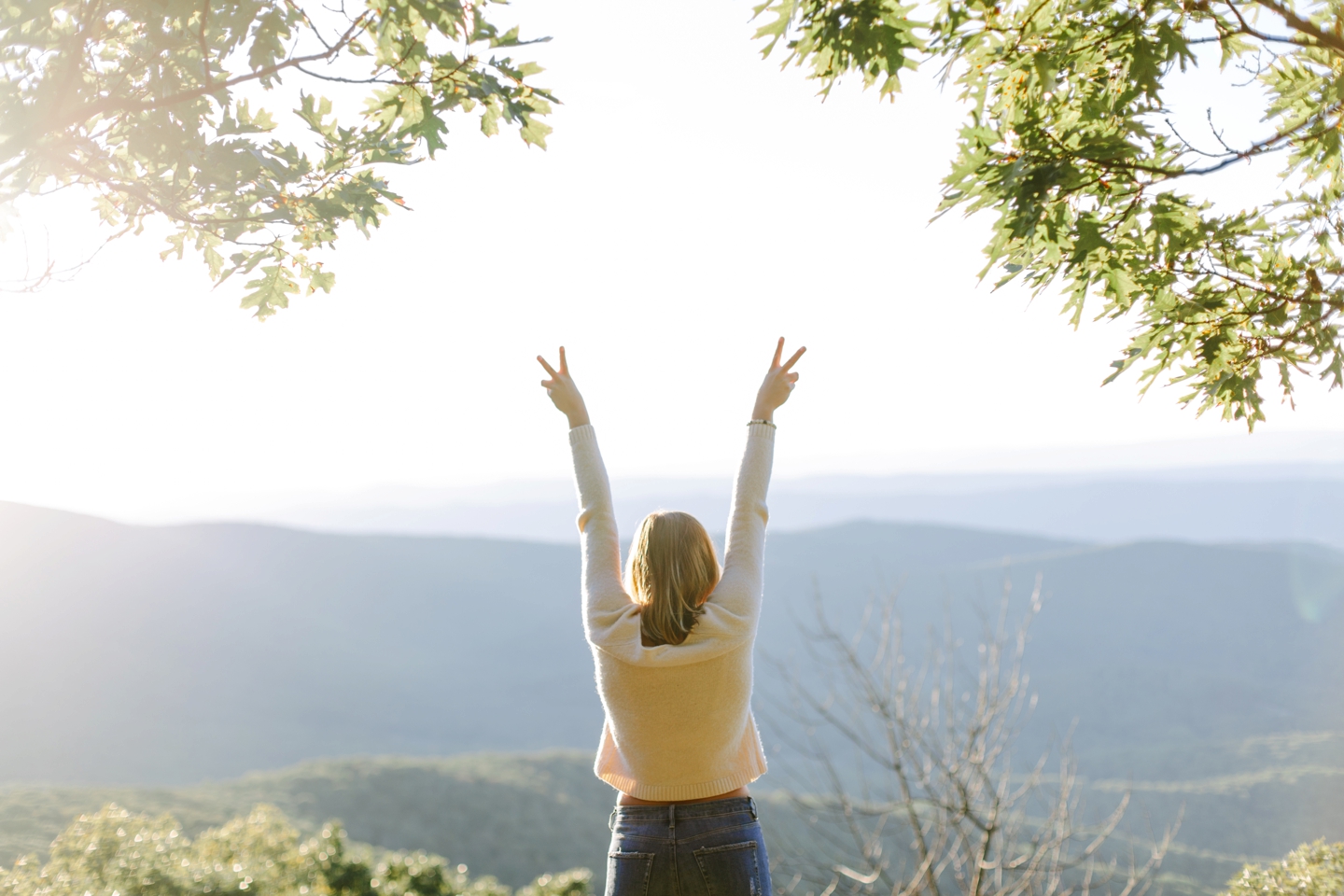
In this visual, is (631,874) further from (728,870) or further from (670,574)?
(670,574)

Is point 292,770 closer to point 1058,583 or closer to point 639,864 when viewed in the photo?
point 639,864

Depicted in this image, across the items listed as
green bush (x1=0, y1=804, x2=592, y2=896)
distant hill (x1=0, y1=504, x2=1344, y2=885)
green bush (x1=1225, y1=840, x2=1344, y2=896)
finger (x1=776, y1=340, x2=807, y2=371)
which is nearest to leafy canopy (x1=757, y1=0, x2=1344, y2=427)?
finger (x1=776, y1=340, x2=807, y2=371)

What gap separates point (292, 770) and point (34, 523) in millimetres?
49326

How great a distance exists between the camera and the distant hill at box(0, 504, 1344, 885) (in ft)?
145

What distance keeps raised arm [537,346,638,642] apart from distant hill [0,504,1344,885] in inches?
1157

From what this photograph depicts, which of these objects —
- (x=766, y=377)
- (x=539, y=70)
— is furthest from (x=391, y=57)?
(x=766, y=377)

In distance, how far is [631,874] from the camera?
5.90 feet

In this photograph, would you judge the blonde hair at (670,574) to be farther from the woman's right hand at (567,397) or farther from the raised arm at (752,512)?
the woman's right hand at (567,397)

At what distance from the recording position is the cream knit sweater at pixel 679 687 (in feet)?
5.82

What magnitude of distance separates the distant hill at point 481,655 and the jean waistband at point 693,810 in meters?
29.5

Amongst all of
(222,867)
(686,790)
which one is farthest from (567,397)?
(222,867)


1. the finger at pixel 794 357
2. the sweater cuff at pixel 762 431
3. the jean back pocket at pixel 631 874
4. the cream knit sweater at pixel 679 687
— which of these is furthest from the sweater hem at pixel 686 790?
the finger at pixel 794 357

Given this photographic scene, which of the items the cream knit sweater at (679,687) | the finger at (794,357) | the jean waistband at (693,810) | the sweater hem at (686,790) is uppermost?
the finger at (794,357)

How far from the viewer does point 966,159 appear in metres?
2.38
